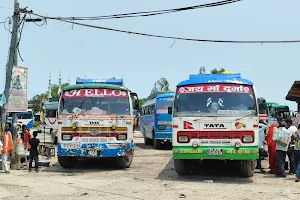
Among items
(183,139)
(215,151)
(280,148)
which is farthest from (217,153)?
(280,148)

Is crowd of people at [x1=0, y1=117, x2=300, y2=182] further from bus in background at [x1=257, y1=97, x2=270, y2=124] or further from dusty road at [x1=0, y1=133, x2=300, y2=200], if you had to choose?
bus in background at [x1=257, y1=97, x2=270, y2=124]

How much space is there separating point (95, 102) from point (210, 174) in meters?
4.33

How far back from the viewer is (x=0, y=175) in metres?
12.7

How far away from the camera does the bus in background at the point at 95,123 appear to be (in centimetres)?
1346

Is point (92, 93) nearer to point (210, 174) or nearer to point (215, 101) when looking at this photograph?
point (215, 101)

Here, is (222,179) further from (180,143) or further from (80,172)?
(80,172)

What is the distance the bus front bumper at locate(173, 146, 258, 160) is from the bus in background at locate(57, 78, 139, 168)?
273 centimetres

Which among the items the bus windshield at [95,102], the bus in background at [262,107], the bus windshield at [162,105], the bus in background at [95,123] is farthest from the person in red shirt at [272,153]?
the bus windshield at [162,105]

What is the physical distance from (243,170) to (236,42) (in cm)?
749

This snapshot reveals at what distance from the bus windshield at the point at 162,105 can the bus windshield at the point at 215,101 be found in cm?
915

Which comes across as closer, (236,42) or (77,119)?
(77,119)

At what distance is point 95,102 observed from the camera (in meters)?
14.0

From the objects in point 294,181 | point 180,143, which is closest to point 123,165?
point 180,143

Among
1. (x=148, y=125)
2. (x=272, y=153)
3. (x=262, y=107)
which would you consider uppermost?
(x=262, y=107)
